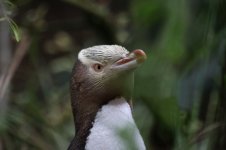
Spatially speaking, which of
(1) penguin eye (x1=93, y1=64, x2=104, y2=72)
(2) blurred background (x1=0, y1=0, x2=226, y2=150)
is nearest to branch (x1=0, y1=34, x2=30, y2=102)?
(2) blurred background (x1=0, y1=0, x2=226, y2=150)

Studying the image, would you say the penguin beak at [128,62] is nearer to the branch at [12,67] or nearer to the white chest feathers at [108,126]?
the white chest feathers at [108,126]

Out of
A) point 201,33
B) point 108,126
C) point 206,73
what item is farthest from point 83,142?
point 201,33

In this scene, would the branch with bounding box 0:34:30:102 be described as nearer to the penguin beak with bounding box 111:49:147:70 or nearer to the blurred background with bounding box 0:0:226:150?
the blurred background with bounding box 0:0:226:150

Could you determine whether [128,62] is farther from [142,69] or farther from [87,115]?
[142,69]

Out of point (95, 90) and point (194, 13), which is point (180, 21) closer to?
point (194, 13)

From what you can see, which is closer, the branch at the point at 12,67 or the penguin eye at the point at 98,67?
the penguin eye at the point at 98,67

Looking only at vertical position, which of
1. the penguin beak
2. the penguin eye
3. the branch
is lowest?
the branch

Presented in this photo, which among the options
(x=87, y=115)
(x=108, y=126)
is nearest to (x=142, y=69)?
(x=108, y=126)

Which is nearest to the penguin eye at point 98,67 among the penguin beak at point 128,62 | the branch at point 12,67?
the penguin beak at point 128,62
